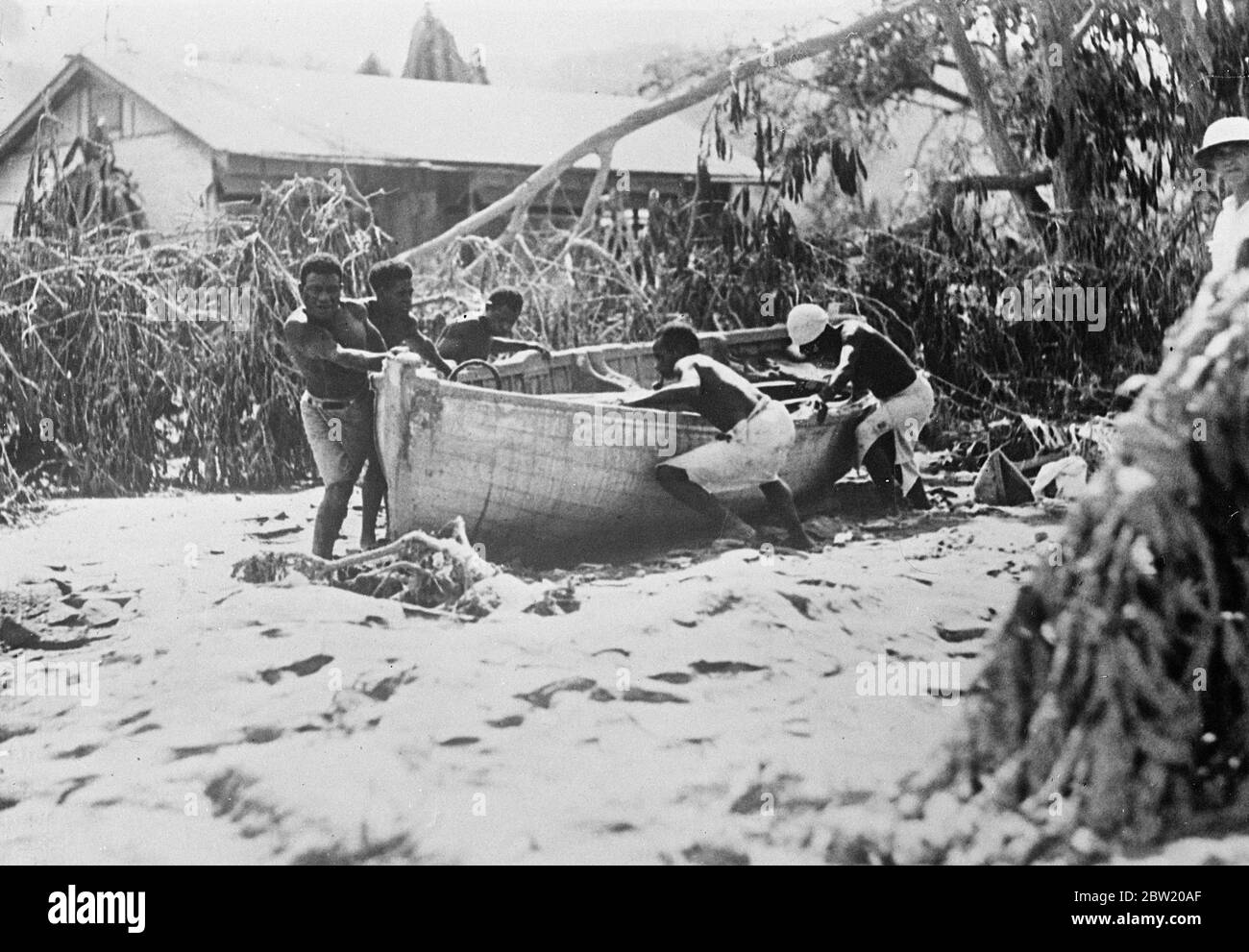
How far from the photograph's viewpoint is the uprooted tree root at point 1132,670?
13.6 feet

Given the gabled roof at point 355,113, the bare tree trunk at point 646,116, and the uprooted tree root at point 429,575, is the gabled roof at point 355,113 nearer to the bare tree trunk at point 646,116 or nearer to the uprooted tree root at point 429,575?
the bare tree trunk at point 646,116

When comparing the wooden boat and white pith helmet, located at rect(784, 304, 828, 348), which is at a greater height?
Answer: white pith helmet, located at rect(784, 304, 828, 348)

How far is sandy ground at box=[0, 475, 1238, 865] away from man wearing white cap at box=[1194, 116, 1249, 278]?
4.33 feet

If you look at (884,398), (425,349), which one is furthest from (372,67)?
(884,398)

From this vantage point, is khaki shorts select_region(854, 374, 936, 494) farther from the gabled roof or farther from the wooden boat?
the gabled roof

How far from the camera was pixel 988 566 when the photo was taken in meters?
5.05

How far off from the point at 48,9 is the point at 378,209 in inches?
56.3

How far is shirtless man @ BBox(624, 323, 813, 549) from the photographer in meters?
5.13

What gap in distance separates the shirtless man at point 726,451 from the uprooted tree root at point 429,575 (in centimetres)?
65

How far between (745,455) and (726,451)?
0.08 m

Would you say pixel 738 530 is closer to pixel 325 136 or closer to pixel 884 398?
pixel 884 398

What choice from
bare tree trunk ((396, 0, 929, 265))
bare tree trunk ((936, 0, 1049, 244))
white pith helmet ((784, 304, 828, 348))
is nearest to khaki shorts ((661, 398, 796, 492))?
white pith helmet ((784, 304, 828, 348))

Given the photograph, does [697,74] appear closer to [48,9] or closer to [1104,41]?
[1104,41]

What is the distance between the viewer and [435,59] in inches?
207
